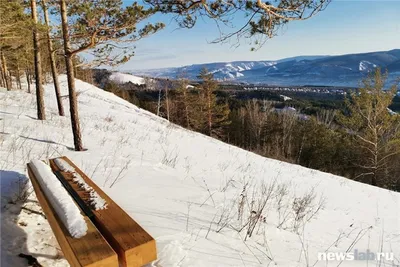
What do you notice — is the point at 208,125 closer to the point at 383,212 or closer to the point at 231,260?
the point at 383,212

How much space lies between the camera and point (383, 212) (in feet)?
18.0

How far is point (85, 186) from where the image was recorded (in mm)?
1993

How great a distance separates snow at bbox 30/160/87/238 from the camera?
1385 mm

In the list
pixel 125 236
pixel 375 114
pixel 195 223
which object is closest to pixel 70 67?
pixel 195 223

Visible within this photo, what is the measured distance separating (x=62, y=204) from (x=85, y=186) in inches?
15.9

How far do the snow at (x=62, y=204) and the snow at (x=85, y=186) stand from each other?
136 millimetres

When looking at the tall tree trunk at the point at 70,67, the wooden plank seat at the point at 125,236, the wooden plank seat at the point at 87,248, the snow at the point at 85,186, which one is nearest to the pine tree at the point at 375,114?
the tall tree trunk at the point at 70,67

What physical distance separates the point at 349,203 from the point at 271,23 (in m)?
4.06

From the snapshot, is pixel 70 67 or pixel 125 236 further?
pixel 70 67

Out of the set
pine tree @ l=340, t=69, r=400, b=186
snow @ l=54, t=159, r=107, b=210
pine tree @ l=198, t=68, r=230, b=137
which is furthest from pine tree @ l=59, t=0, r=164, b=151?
pine tree @ l=198, t=68, r=230, b=137

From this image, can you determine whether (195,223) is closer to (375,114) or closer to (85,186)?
(85,186)

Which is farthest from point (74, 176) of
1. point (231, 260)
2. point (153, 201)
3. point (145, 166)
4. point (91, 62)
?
point (91, 62)

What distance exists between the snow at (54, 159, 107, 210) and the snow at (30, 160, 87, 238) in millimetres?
136

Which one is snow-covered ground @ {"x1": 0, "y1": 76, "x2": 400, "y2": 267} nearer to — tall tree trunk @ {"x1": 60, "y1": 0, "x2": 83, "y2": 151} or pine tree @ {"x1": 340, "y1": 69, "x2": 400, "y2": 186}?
tall tree trunk @ {"x1": 60, "y1": 0, "x2": 83, "y2": 151}
